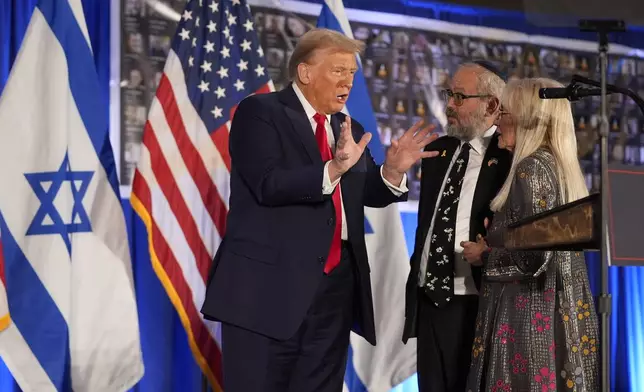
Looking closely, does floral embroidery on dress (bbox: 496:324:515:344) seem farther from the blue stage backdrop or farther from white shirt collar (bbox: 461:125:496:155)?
the blue stage backdrop

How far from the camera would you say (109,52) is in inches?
161

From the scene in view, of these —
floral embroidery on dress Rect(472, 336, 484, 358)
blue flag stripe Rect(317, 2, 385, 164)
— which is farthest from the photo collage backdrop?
floral embroidery on dress Rect(472, 336, 484, 358)

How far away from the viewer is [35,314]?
354cm

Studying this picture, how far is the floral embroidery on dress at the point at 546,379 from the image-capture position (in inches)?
106

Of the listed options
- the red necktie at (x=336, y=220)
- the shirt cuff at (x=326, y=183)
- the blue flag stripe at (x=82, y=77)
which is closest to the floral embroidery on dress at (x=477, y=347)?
the red necktie at (x=336, y=220)

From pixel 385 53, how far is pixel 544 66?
104 centimetres

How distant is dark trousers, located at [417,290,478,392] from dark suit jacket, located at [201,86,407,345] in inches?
21.5

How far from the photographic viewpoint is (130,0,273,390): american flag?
3.80 meters

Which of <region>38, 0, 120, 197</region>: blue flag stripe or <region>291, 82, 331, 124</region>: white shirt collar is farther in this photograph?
<region>38, 0, 120, 197</region>: blue flag stripe

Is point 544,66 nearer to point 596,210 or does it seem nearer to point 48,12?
point 48,12

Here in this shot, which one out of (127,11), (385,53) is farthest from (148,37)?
(385,53)

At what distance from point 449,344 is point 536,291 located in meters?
0.56

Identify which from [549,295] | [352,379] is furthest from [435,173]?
[352,379]

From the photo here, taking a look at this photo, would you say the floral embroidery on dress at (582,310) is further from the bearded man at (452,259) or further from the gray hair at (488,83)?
the gray hair at (488,83)
